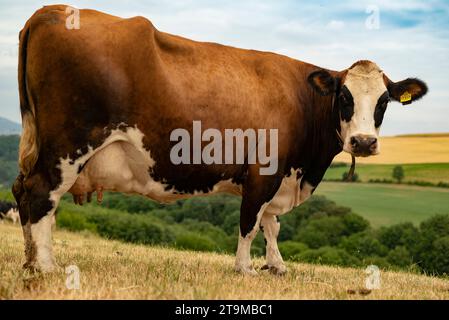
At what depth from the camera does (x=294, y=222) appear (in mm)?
63281

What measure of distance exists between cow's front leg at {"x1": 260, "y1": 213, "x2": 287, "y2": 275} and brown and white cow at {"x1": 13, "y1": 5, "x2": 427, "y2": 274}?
2.35 feet

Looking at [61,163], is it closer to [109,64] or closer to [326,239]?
[109,64]

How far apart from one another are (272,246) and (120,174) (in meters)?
2.80

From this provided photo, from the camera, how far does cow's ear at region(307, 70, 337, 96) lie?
27.0 ft

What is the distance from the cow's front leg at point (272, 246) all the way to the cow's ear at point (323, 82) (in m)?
2.12

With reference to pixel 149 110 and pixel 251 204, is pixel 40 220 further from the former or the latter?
pixel 251 204

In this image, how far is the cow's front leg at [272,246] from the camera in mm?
8680

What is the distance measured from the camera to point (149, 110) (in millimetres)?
7012

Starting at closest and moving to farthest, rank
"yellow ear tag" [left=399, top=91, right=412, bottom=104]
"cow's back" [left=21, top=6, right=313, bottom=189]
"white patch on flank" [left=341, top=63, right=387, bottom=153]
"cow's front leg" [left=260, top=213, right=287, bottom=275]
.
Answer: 1. "cow's back" [left=21, top=6, right=313, bottom=189]
2. "white patch on flank" [left=341, top=63, right=387, bottom=153]
3. "yellow ear tag" [left=399, top=91, right=412, bottom=104]
4. "cow's front leg" [left=260, top=213, right=287, bottom=275]

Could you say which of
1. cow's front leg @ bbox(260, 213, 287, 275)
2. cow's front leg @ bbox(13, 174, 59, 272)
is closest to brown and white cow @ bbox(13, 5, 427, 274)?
cow's front leg @ bbox(13, 174, 59, 272)

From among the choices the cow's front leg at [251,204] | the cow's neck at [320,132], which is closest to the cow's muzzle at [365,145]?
the cow's neck at [320,132]

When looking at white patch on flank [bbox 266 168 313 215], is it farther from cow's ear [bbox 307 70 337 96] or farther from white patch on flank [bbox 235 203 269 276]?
cow's ear [bbox 307 70 337 96]

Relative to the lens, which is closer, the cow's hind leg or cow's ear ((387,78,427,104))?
the cow's hind leg
